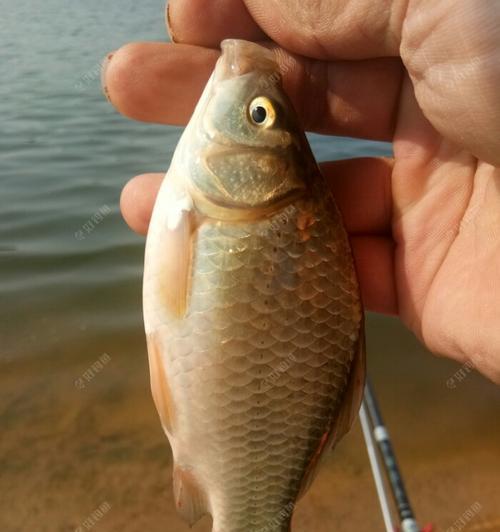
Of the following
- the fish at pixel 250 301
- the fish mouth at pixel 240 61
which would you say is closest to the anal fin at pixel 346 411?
the fish at pixel 250 301

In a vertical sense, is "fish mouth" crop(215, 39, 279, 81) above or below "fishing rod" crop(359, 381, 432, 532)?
above

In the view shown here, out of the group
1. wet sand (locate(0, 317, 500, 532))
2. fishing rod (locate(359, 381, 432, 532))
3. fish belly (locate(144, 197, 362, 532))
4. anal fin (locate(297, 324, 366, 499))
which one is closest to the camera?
fish belly (locate(144, 197, 362, 532))

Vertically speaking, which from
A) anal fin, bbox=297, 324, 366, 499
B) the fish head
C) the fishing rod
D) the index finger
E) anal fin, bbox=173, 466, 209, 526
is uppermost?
the index finger

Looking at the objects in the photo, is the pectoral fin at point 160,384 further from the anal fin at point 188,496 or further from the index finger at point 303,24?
the index finger at point 303,24

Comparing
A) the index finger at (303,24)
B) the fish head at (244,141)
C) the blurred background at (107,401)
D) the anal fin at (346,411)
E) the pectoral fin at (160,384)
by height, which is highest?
the index finger at (303,24)

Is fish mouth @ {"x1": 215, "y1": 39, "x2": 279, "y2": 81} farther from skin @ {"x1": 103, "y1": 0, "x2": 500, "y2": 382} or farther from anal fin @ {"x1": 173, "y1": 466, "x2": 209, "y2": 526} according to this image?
anal fin @ {"x1": 173, "y1": 466, "x2": 209, "y2": 526}

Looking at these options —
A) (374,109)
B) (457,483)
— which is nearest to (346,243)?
(374,109)

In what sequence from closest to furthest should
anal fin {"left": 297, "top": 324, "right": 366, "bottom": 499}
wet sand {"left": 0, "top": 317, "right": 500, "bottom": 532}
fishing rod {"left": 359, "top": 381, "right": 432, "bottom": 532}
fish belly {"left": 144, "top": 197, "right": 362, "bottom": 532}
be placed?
fish belly {"left": 144, "top": 197, "right": 362, "bottom": 532}, anal fin {"left": 297, "top": 324, "right": 366, "bottom": 499}, fishing rod {"left": 359, "top": 381, "right": 432, "bottom": 532}, wet sand {"left": 0, "top": 317, "right": 500, "bottom": 532}

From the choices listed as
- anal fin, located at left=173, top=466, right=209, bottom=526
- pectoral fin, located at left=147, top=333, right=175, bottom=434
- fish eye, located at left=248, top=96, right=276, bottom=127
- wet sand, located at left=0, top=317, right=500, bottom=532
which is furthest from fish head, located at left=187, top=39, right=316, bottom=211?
wet sand, located at left=0, top=317, right=500, bottom=532

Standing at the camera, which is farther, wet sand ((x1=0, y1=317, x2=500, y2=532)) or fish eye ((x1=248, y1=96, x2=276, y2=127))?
wet sand ((x1=0, y1=317, x2=500, y2=532))
